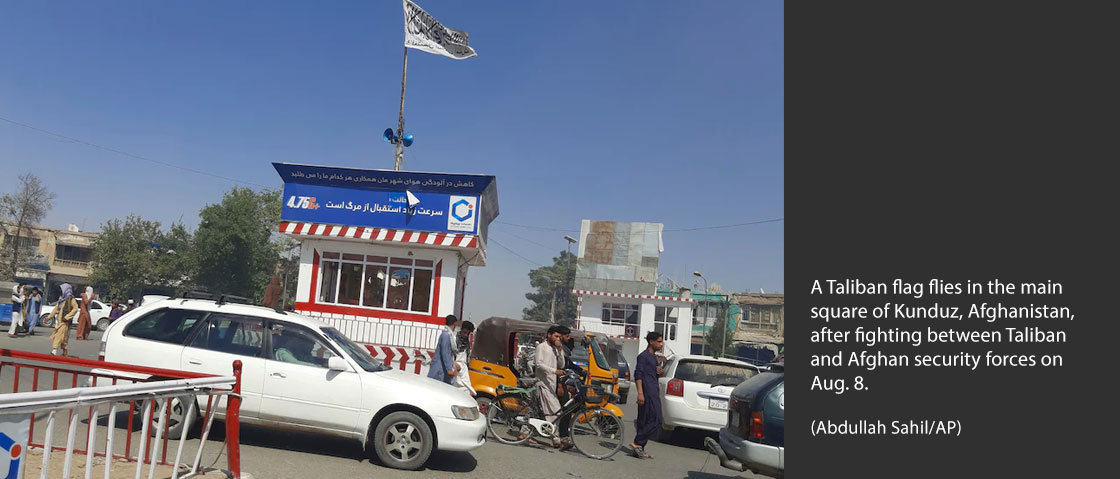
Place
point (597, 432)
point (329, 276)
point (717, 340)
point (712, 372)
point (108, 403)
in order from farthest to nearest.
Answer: point (717, 340) → point (329, 276) → point (712, 372) → point (597, 432) → point (108, 403)

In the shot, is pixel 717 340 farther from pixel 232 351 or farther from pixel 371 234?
pixel 232 351

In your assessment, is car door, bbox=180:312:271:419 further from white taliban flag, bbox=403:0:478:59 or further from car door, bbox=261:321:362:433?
white taliban flag, bbox=403:0:478:59

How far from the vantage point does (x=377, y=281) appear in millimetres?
16125

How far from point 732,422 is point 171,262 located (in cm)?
5227

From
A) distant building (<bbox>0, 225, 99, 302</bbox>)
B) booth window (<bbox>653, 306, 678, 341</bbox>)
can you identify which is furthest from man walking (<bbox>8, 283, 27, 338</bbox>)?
distant building (<bbox>0, 225, 99, 302</bbox>)

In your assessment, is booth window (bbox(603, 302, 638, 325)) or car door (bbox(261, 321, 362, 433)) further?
booth window (bbox(603, 302, 638, 325))

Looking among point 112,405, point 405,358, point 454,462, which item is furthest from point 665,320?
point 112,405

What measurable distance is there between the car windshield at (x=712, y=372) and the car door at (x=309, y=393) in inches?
204

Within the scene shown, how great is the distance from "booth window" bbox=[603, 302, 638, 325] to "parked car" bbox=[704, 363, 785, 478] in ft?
107

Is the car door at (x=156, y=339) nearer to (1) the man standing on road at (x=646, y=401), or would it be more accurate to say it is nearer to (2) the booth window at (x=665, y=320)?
(1) the man standing on road at (x=646, y=401)

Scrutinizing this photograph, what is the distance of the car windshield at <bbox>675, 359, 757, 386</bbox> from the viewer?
34.1ft

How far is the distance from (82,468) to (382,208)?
1198cm

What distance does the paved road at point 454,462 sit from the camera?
687 cm

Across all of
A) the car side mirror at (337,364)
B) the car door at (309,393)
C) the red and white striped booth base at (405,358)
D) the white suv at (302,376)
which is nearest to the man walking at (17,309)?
the red and white striped booth base at (405,358)
